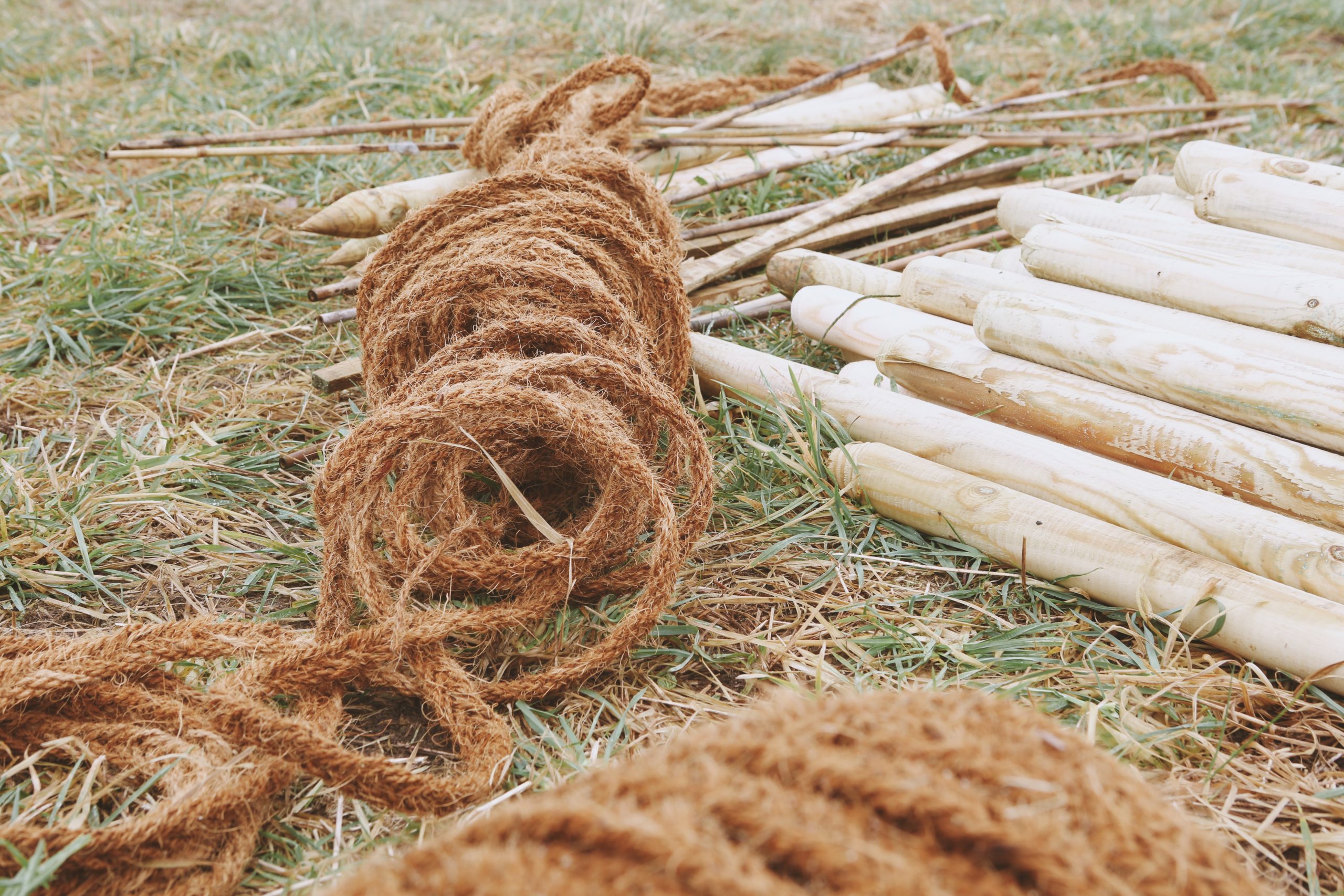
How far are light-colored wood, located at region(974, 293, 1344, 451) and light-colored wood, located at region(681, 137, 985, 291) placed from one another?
988 mm

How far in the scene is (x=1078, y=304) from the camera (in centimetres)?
251

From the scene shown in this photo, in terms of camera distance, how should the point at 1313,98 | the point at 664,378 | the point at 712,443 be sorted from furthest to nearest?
the point at 1313,98 < the point at 712,443 < the point at 664,378

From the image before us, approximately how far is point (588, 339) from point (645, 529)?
513 millimetres

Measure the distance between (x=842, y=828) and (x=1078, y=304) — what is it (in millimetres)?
1951

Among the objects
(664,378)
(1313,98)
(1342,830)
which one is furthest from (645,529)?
(1313,98)

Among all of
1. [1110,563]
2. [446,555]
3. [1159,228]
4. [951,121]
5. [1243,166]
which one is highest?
[951,121]

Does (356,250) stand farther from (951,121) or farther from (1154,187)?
(1154,187)

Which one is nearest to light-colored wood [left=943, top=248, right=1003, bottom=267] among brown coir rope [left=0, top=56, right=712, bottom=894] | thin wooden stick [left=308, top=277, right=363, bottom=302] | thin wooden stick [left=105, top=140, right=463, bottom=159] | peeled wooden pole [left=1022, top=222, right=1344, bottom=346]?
peeled wooden pole [left=1022, top=222, right=1344, bottom=346]

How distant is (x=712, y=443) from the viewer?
2611mm

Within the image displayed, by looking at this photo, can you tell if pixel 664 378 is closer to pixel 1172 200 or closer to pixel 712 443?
pixel 712 443

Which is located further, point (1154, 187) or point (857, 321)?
point (1154, 187)

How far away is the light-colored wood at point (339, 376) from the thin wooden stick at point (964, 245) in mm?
1721

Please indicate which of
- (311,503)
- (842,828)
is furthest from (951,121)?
(842,828)

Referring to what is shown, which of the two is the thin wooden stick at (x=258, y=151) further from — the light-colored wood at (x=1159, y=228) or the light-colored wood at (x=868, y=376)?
the light-colored wood at (x=1159, y=228)
